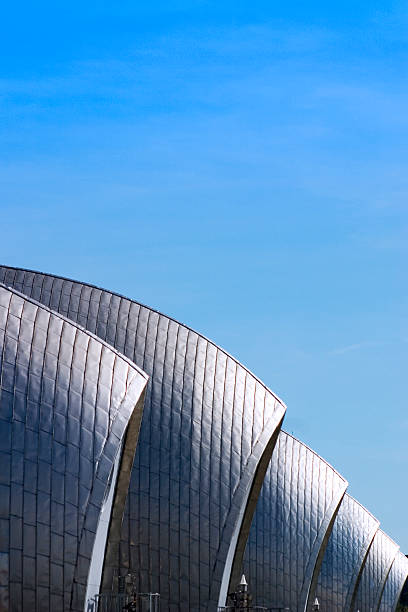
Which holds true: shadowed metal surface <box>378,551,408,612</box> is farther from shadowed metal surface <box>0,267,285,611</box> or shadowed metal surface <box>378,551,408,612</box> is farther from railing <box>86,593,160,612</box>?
railing <box>86,593,160,612</box>

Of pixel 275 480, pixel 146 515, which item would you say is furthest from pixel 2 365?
pixel 275 480

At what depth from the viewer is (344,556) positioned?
71125 mm

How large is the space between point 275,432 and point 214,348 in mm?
4288

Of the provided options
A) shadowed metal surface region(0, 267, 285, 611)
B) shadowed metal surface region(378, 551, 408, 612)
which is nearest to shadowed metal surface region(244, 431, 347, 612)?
shadowed metal surface region(0, 267, 285, 611)

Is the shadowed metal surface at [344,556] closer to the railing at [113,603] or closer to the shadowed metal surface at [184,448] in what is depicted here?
the shadowed metal surface at [184,448]

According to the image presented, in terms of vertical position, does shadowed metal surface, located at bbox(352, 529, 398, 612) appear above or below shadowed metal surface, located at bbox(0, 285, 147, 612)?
above

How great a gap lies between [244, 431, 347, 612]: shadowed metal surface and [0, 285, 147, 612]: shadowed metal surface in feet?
74.2

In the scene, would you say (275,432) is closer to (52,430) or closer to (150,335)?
(150,335)

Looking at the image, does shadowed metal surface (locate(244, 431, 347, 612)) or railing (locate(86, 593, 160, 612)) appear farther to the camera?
shadowed metal surface (locate(244, 431, 347, 612))

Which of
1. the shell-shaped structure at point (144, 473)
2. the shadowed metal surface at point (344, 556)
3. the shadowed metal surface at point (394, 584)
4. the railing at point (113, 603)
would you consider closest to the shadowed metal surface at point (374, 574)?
the shadowed metal surface at point (394, 584)

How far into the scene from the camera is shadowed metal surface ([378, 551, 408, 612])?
86.7 m

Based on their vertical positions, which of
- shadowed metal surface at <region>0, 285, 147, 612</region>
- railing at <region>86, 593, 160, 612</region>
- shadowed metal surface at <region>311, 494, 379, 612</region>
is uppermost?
shadowed metal surface at <region>311, 494, 379, 612</region>

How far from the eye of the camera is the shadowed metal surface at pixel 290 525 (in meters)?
54.9

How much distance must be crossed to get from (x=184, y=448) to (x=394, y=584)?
4898 cm
